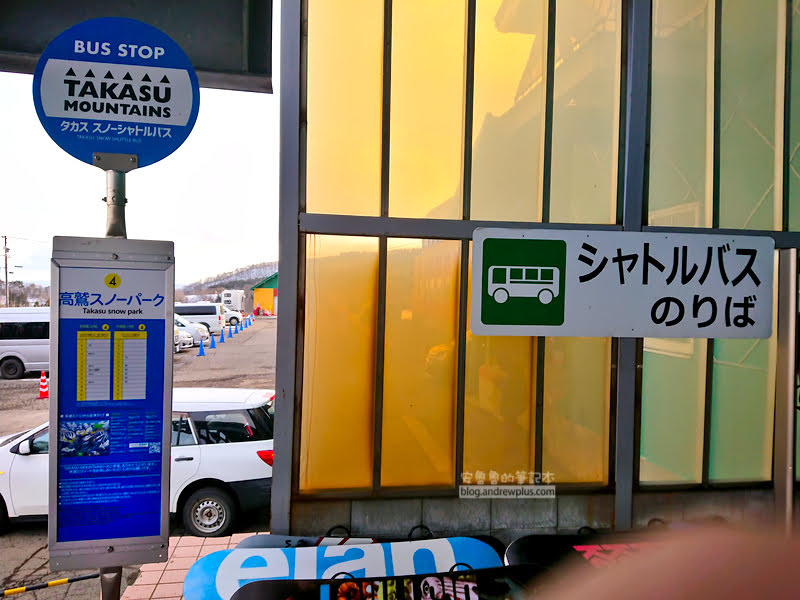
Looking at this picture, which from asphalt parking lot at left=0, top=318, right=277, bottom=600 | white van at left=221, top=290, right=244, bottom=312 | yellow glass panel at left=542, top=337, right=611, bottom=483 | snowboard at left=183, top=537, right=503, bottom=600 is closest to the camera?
snowboard at left=183, top=537, right=503, bottom=600

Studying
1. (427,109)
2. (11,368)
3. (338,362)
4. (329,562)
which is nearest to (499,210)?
(427,109)

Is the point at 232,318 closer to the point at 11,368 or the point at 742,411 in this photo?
the point at 11,368

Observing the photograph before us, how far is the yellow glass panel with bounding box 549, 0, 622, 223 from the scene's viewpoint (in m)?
3.24

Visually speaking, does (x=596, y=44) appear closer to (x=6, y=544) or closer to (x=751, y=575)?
(x=751, y=575)

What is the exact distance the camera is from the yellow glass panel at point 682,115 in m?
3.31

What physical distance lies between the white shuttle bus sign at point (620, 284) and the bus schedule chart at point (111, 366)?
1.83 m

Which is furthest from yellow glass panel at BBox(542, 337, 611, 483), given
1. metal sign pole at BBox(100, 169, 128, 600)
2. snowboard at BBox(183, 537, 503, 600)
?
metal sign pole at BBox(100, 169, 128, 600)

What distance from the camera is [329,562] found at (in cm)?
282

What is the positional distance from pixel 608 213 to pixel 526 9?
4.63 feet

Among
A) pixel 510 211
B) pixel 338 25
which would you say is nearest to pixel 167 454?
pixel 510 211

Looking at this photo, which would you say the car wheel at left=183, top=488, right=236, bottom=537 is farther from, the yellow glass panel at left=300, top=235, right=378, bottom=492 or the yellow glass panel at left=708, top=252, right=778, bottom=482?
the yellow glass panel at left=708, top=252, right=778, bottom=482

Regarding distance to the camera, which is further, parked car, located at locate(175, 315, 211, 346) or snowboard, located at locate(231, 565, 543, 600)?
parked car, located at locate(175, 315, 211, 346)

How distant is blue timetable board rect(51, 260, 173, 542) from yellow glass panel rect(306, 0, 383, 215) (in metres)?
1.14

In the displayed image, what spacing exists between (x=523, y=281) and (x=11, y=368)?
675 inches
